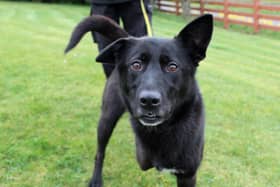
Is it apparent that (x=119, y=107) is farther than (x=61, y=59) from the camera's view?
No

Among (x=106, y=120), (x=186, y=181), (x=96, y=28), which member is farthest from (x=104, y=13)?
(x=186, y=181)

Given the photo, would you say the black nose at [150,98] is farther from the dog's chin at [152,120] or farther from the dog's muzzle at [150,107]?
the dog's chin at [152,120]

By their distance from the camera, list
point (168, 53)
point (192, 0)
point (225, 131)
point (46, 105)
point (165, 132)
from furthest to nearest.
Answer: point (192, 0), point (46, 105), point (225, 131), point (165, 132), point (168, 53)

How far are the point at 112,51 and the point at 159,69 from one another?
0.38m

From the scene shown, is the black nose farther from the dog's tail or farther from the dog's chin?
the dog's tail

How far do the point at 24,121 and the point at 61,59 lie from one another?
2.93m

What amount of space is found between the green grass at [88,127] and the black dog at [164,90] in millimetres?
708

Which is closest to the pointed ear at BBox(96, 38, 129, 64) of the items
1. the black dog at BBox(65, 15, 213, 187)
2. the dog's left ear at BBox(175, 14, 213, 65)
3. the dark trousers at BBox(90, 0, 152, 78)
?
the black dog at BBox(65, 15, 213, 187)

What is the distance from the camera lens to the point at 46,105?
177 inches

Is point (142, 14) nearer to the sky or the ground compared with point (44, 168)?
nearer to the sky

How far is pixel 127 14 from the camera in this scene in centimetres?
337

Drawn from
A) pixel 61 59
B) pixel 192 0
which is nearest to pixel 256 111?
pixel 61 59

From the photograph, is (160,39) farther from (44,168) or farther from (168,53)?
(44,168)

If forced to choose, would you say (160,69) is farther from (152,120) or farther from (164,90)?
(152,120)
